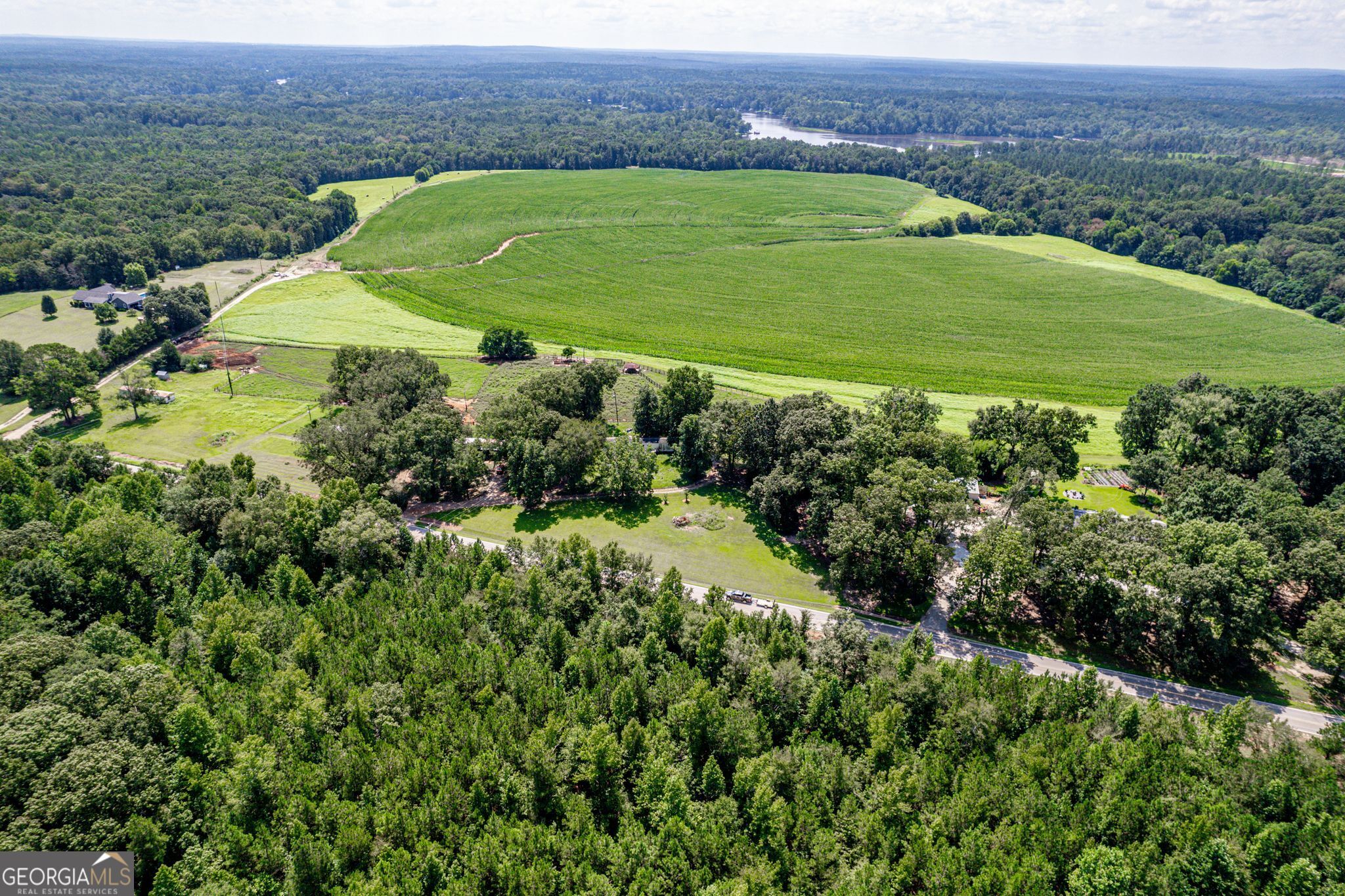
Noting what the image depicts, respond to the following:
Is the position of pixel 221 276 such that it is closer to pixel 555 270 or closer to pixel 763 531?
pixel 555 270

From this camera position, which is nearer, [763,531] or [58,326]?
[763,531]

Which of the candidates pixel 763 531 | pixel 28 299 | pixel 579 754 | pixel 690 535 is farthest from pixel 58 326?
pixel 579 754

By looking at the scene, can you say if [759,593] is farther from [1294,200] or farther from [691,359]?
[1294,200]

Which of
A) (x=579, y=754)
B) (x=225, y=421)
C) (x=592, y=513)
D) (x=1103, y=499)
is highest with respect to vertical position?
(x=1103, y=499)

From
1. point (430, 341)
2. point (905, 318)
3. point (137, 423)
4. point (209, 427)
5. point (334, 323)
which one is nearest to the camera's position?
point (209, 427)

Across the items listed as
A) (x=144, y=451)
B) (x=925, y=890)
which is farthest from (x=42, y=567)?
(x=925, y=890)

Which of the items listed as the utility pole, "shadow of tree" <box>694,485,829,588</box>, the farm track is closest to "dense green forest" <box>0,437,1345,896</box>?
"shadow of tree" <box>694,485,829,588</box>
